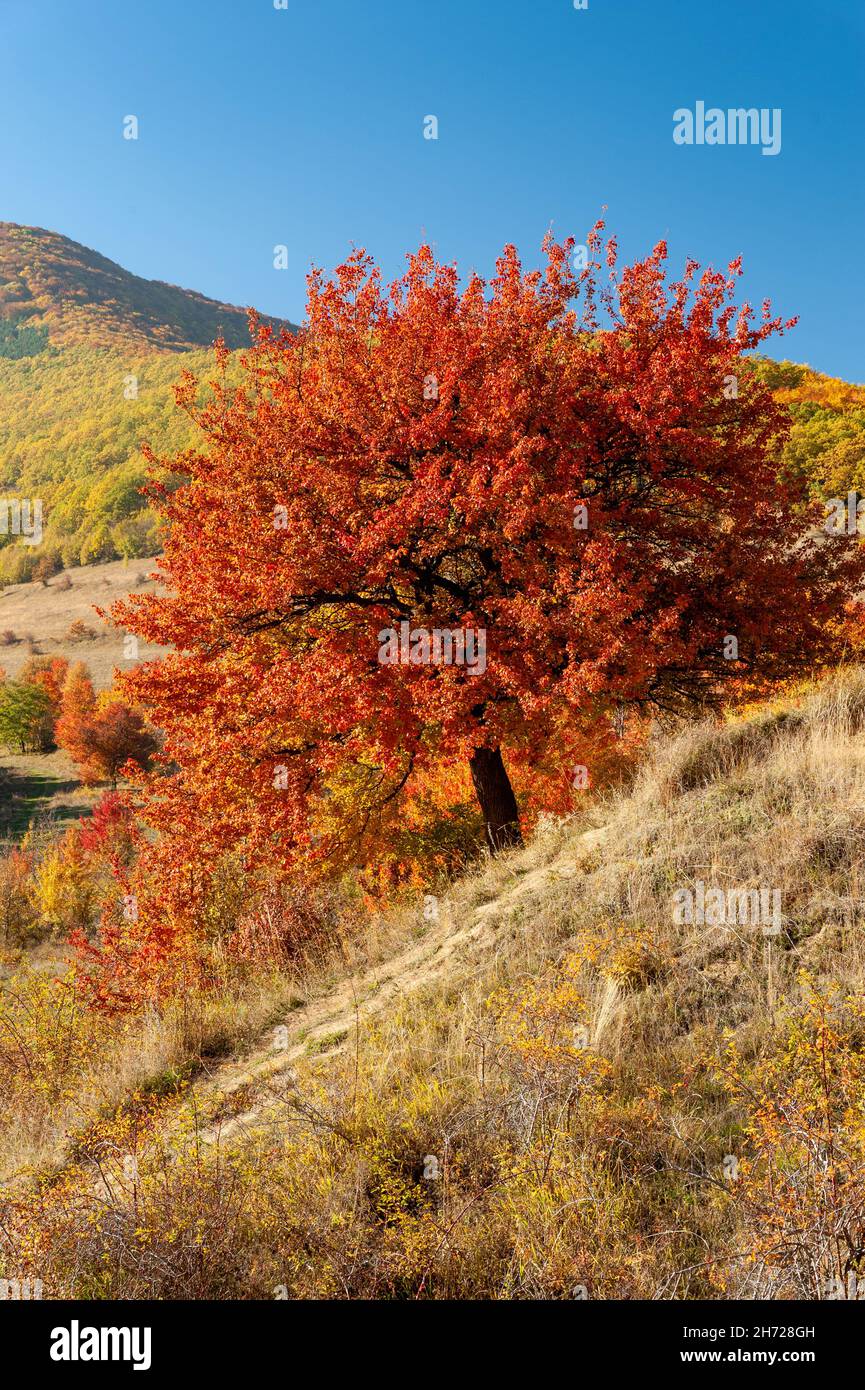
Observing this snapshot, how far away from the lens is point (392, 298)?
15359mm

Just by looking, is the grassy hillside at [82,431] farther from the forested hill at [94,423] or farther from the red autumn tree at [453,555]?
the red autumn tree at [453,555]

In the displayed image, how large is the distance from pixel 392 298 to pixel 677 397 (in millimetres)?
6019

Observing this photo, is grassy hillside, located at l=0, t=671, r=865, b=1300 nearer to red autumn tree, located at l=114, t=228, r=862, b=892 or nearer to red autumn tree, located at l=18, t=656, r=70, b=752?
red autumn tree, located at l=114, t=228, r=862, b=892

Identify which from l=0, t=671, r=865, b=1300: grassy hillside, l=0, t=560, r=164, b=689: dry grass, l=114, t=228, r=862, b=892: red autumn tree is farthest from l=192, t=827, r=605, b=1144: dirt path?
l=0, t=560, r=164, b=689: dry grass

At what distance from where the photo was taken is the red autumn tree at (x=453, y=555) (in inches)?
494

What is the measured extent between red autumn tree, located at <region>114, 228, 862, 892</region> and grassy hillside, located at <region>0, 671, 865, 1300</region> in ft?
12.2

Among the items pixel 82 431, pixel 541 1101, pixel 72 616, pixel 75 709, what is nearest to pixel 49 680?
pixel 75 709

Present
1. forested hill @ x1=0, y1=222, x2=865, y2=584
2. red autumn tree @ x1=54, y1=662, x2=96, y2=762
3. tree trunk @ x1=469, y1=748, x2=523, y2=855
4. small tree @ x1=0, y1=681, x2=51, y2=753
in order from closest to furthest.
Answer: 1. tree trunk @ x1=469, y1=748, x2=523, y2=855
2. red autumn tree @ x1=54, y1=662, x2=96, y2=762
3. forested hill @ x1=0, y1=222, x2=865, y2=584
4. small tree @ x1=0, y1=681, x2=51, y2=753

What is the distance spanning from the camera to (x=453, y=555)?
15070mm

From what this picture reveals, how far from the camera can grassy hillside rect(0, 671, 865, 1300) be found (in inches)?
171

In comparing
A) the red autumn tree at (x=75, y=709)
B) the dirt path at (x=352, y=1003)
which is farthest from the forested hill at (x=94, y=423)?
the dirt path at (x=352, y=1003)

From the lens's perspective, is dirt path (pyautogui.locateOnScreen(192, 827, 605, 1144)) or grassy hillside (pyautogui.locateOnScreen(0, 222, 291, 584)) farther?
grassy hillside (pyautogui.locateOnScreen(0, 222, 291, 584))

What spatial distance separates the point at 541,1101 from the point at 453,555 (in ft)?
37.1
